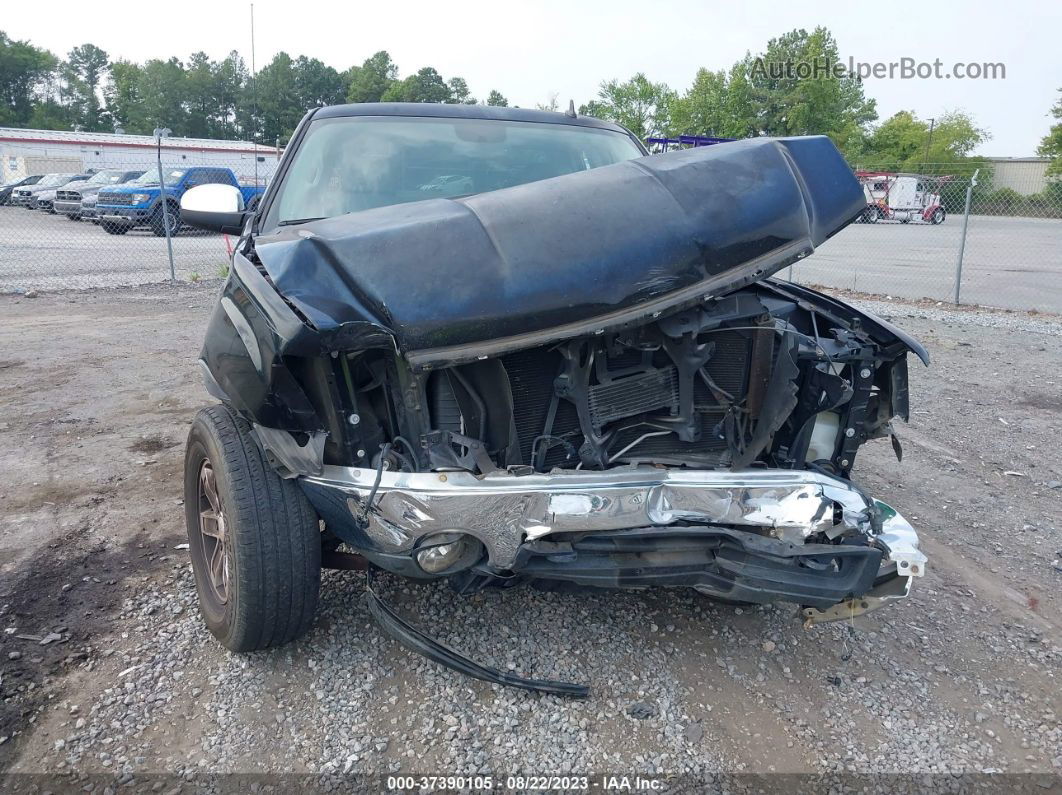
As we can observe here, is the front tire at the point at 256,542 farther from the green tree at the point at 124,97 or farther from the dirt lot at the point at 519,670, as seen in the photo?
the green tree at the point at 124,97

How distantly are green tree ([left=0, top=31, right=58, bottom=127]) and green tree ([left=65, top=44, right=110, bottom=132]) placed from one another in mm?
3566

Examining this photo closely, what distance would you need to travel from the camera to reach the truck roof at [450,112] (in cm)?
366

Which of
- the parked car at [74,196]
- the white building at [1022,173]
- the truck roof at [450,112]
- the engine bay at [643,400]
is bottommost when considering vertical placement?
the engine bay at [643,400]

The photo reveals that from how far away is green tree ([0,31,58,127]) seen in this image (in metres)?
75.6

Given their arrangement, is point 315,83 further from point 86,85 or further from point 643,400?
point 643,400

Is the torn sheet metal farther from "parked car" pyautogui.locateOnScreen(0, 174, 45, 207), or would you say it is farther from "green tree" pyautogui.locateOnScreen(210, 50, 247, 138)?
"green tree" pyautogui.locateOnScreen(210, 50, 247, 138)

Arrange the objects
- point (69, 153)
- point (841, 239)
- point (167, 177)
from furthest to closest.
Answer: point (69, 153) → point (841, 239) → point (167, 177)

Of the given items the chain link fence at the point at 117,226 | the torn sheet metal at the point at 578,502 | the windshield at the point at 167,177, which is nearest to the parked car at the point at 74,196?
the chain link fence at the point at 117,226

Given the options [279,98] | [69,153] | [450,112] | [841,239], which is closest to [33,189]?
[69,153]

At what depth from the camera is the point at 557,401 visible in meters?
2.42

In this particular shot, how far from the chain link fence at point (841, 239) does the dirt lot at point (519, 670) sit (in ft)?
6.77

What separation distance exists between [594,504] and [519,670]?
0.82 metres

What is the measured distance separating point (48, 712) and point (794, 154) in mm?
3048

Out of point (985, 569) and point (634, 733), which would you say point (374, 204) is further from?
point (985, 569)
